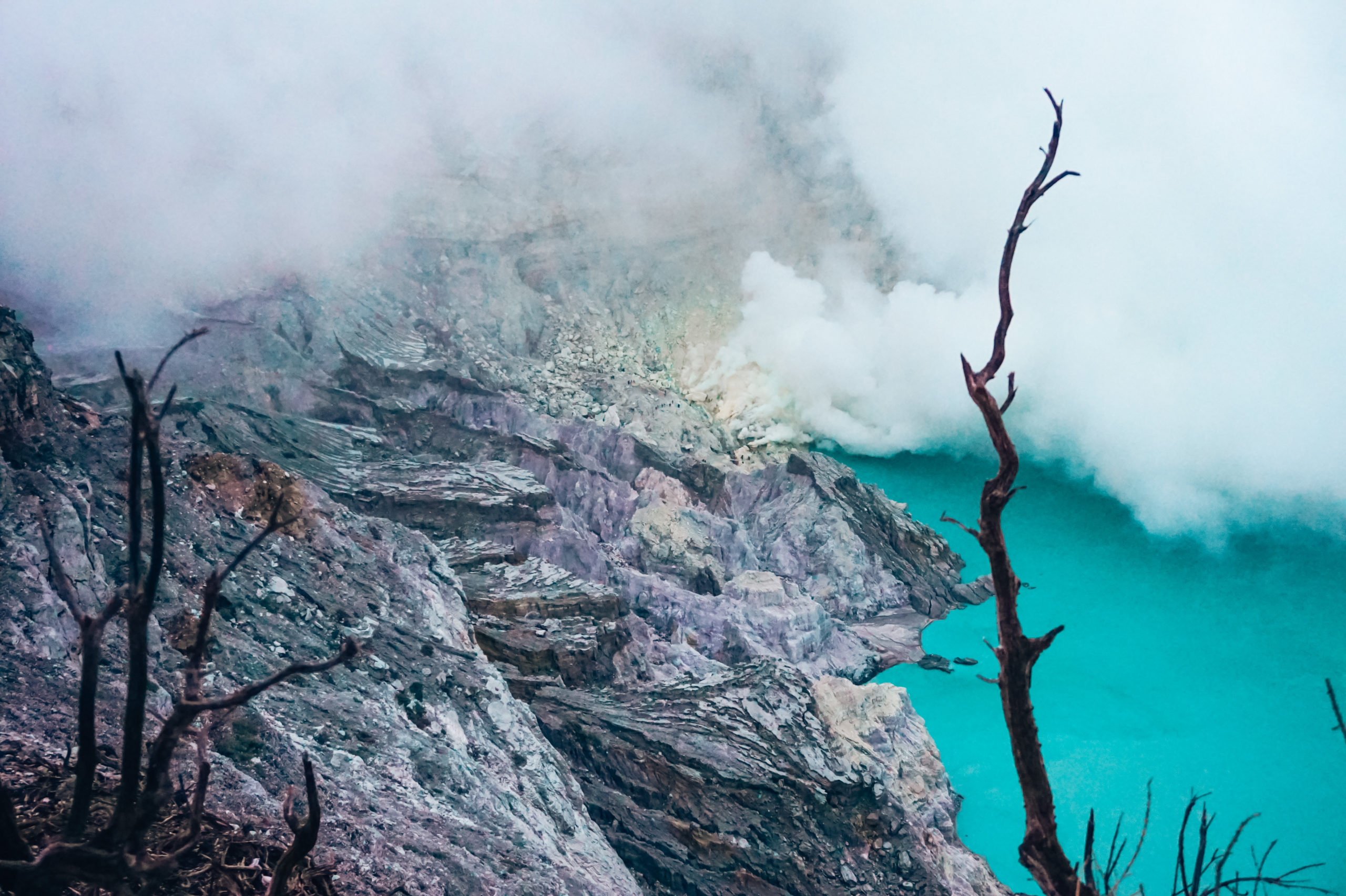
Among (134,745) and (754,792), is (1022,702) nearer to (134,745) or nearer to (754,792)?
(134,745)

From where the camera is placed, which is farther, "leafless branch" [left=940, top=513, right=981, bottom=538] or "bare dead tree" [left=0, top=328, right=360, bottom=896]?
"bare dead tree" [left=0, top=328, right=360, bottom=896]

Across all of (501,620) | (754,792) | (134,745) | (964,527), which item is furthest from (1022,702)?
(501,620)

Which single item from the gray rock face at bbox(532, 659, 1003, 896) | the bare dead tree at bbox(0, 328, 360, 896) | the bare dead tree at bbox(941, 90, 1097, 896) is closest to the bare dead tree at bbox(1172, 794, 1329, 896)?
the bare dead tree at bbox(941, 90, 1097, 896)

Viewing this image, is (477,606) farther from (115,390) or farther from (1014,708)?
(1014,708)

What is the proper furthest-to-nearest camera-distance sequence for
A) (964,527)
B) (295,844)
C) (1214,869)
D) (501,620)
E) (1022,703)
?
(1214,869) → (501,620) → (295,844) → (1022,703) → (964,527)

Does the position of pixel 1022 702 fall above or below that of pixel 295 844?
above

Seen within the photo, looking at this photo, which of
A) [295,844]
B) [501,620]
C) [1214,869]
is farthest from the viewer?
[1214,869]

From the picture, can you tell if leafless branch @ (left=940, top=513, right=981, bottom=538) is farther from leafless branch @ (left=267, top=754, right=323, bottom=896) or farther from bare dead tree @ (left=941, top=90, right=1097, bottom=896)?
leafless branch @ (left=267, top=754, right=323, bottom=896)

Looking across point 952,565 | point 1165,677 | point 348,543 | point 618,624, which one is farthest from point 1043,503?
point 348,543
